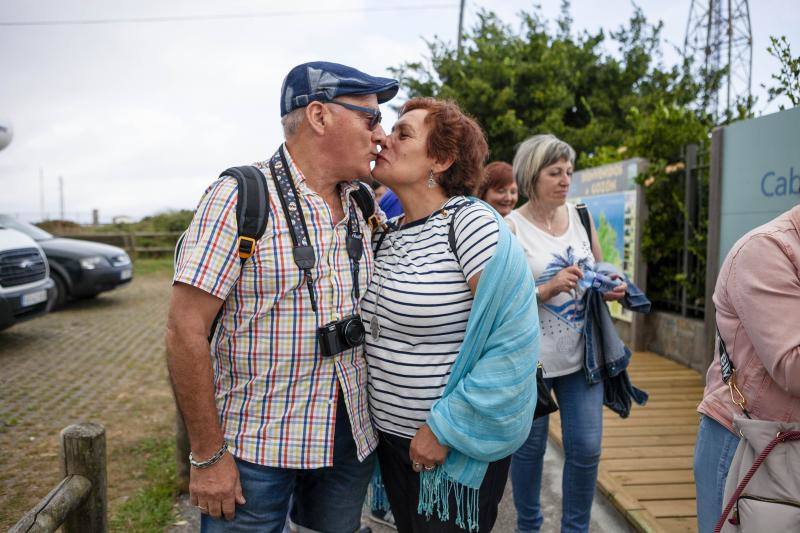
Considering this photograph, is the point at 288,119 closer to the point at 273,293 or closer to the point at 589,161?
the point at 273,293

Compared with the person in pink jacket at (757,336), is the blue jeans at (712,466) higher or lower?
lower

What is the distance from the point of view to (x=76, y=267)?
10789 mm

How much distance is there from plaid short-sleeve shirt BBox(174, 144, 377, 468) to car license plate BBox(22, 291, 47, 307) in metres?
6.73

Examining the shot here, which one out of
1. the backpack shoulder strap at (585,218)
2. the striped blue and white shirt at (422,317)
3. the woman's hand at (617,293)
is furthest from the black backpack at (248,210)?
the backpack shoulder strap at (585,218)

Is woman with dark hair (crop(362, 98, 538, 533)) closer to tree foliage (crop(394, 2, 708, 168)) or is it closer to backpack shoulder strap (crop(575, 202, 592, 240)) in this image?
backpack shoulder strap (crop(575, 202, 592, 240))

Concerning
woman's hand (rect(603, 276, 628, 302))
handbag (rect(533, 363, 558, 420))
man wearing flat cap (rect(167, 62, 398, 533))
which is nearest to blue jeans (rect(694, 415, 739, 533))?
handbag (rect(533, 363, 558, 420))

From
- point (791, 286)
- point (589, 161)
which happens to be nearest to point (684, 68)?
point (589, 161)

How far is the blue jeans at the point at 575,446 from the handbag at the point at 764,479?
1.10 m

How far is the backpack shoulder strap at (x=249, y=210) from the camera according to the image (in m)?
1.68

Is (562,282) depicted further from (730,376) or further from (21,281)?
(21,281)

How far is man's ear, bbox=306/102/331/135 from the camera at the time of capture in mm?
1907

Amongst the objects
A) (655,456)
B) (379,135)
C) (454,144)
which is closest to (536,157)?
(454,144)

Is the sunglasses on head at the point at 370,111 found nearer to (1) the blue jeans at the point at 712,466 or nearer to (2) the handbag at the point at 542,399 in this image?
(2) the handbag at the point at 542,399

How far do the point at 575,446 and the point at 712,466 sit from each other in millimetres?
980
